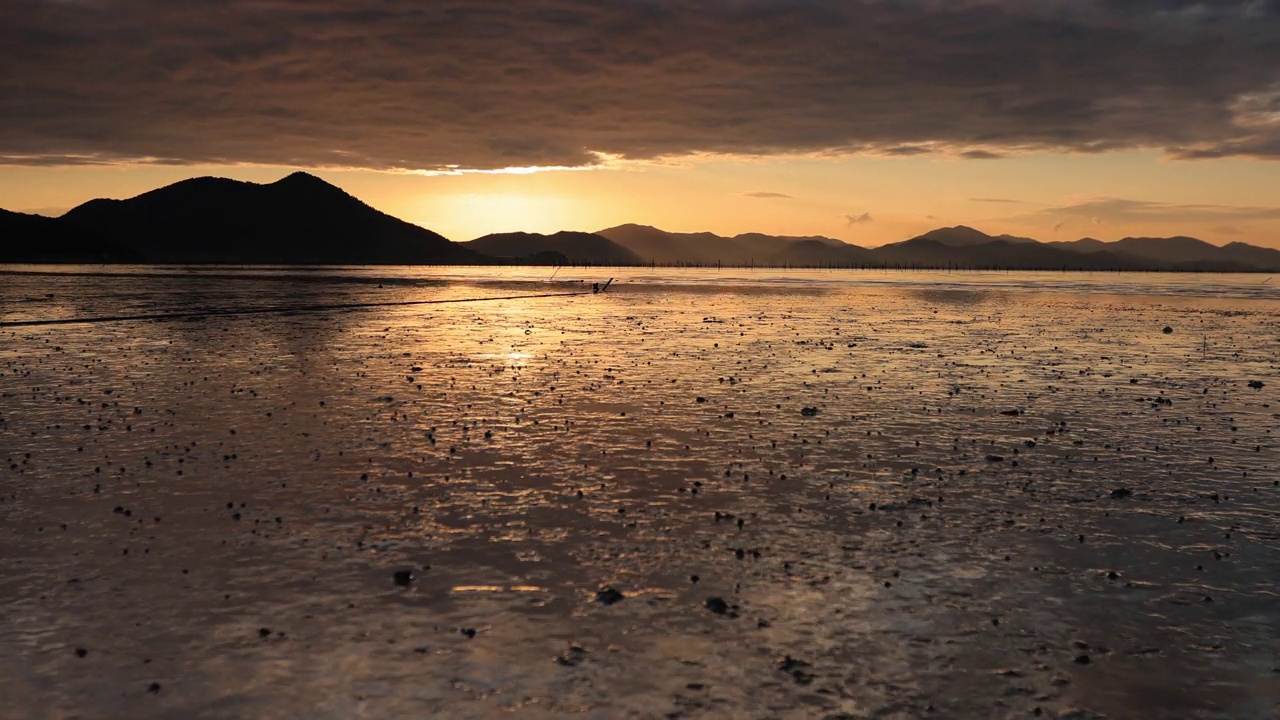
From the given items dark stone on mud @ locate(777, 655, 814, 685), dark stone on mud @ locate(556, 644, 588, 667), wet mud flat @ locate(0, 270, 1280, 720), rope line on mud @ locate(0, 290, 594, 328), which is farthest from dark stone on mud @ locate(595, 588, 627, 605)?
rope line on mud @ locate(0, 290, 594, 328)

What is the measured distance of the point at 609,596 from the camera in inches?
369

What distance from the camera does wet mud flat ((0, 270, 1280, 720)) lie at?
7.55 meters

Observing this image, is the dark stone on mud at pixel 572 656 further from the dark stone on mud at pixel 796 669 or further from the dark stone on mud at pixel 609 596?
the dark stone on mud at pixel 796 669

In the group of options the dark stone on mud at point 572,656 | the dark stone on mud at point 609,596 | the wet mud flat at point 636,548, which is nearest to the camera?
the wet mud flat at point 636,548

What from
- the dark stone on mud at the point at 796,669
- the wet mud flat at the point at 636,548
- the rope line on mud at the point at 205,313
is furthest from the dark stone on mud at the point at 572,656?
the rope line on mud at the point at 205,313

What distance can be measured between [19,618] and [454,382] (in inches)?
683

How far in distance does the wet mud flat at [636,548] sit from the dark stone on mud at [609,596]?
34 mm

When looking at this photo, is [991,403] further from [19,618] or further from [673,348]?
[19,618]

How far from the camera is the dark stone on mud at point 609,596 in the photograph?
9273 millimetres

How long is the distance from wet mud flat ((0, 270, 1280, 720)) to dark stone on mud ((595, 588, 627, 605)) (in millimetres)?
34

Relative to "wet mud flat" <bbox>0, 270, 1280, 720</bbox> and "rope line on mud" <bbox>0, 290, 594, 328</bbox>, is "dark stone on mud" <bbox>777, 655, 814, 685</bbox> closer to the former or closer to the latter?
"wet mud flat" <bbox>0, 270, 1280, 720</bbox>

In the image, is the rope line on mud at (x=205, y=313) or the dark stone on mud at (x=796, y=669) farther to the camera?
the rope line on mud at (x=205, y=313)

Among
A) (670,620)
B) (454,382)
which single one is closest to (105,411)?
(454,382)

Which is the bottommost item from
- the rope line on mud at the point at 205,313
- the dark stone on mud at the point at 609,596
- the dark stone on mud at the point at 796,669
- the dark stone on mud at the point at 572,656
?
the dark stone on mud at the point at 572,656
